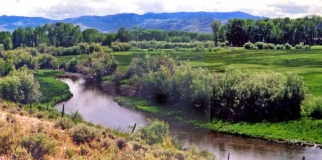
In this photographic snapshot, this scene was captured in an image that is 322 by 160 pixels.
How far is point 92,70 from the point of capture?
64.9m

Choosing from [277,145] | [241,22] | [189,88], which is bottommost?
[277,145]

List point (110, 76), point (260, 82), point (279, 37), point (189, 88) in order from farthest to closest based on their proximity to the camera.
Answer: point (279, 37) → point (110, 76) → point (189, 88) → point (260, 82)

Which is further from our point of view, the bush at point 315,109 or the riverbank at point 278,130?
the bush at point 315,109

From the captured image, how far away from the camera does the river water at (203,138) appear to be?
26.0 m

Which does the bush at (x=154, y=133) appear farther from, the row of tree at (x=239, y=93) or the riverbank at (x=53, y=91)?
the riverbank at (x=53, y=91)

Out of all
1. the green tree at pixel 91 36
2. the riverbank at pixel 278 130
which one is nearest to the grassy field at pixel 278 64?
the riverbank at pixel 278 130

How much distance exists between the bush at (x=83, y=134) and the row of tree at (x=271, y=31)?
3554 inches

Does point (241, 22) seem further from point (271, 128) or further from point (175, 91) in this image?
point (271, 128)

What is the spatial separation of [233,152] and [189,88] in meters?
12.9

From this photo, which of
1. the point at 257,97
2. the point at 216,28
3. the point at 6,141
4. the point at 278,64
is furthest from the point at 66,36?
the point at 6,141

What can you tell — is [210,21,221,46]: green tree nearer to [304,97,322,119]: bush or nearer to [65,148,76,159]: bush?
[304,97,322,119]: bush

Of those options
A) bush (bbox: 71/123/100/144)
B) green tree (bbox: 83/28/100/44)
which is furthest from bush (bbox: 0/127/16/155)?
green tree (bbox: 83/28/100/44)

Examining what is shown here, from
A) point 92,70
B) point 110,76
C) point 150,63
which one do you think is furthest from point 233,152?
point 92,70

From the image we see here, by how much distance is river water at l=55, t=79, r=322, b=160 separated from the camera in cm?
2598
